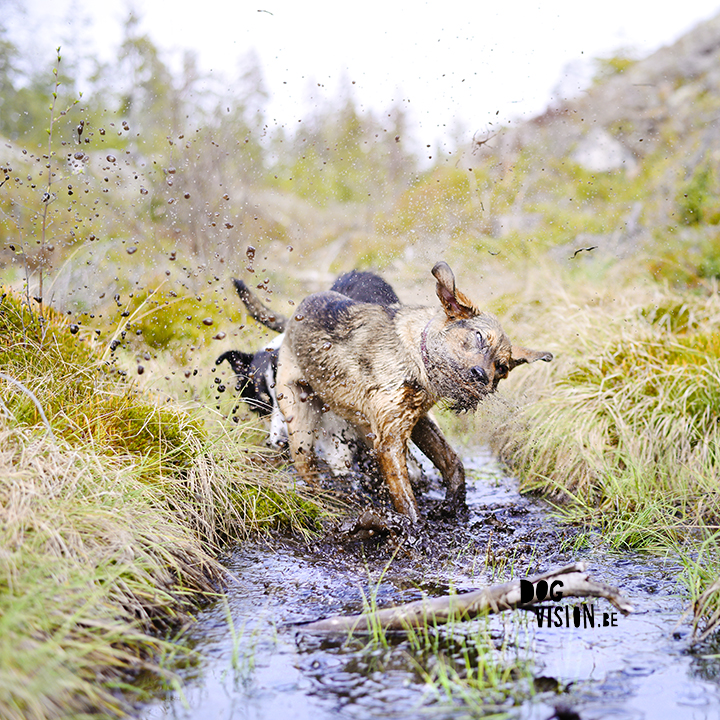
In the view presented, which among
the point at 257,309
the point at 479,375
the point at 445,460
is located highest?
the point at 257,309

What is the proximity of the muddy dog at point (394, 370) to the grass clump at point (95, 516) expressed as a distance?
0.67m

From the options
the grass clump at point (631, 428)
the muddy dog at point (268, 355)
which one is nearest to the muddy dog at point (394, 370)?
the muddy dog at point (268, 355)

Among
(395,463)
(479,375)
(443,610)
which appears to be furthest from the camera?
(395,463)

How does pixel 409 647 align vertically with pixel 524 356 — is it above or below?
below

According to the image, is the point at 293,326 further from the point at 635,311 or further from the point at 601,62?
the point at 601,62

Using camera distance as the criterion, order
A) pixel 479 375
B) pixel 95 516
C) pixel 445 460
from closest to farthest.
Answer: pixel 95 516 < pixel 479 375 < pixel 445 460

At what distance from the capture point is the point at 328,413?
5.70 meters

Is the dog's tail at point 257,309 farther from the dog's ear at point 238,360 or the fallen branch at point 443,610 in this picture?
the fallen branch at point 443,610

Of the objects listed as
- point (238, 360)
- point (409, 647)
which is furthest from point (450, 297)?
point (238, 360)

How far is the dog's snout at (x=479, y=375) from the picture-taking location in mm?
4398

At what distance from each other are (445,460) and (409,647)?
2.35m

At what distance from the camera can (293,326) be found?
5.43 meters

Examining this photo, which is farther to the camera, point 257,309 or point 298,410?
point 257,309

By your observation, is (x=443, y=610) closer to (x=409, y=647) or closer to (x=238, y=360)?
(x=409, y=647)
